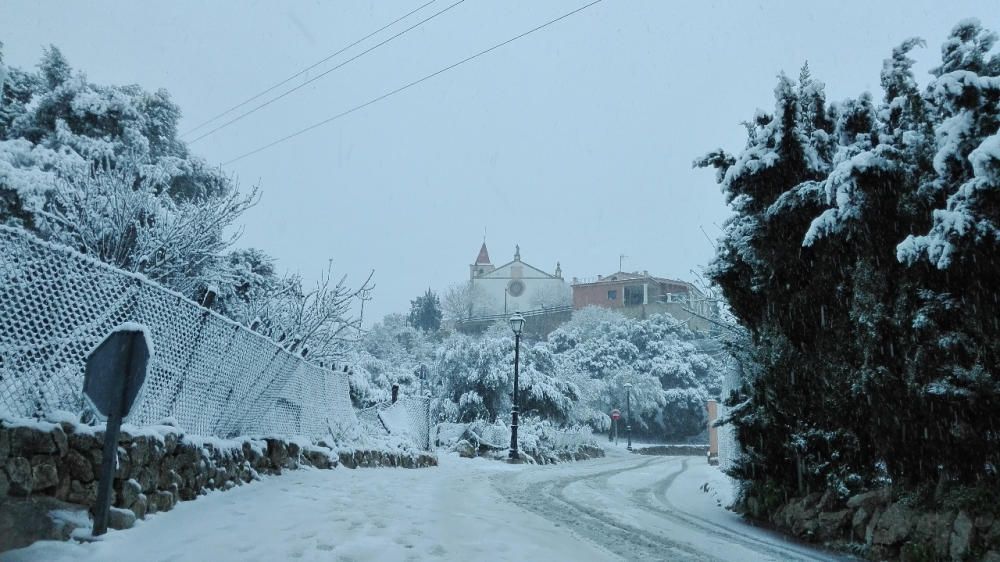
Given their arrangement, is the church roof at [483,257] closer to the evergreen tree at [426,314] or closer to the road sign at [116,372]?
the evergreen tree at [426,314]

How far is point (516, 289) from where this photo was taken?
79688 millimetres

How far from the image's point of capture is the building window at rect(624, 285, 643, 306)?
69.5m

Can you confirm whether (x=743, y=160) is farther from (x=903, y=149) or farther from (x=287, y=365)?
(x=287, y=365)

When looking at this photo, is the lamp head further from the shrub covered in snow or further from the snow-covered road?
the shrub covered in snow

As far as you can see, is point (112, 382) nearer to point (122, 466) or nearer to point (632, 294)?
point (122, 466)

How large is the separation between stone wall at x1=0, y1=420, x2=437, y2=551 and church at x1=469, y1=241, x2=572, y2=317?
71.2 meters

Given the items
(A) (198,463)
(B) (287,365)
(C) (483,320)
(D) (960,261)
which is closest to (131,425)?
(A) (198,463)

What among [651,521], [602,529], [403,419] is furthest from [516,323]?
[602,529]

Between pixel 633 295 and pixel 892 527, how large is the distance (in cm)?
6503

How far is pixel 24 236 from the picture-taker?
13.6 ft

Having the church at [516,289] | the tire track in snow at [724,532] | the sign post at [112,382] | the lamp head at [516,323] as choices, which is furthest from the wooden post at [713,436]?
the church at [516,289]

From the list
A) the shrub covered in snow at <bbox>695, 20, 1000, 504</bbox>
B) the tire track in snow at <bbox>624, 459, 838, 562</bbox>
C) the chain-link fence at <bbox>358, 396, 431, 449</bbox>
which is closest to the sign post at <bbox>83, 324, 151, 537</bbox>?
the tire track in snow at <bbox>624, 459, 838, 562</bbox>

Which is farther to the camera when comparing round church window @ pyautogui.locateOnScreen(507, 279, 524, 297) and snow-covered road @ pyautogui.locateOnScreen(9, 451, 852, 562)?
round church window @ pyautogui.locateOnScreen(507, 279, 524, 297)

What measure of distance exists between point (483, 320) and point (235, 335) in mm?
63758
